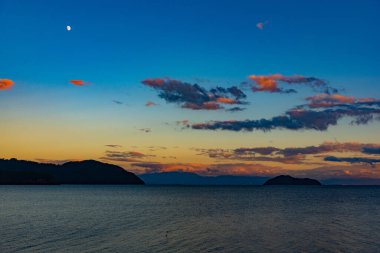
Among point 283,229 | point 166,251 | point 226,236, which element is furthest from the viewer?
point 283,229

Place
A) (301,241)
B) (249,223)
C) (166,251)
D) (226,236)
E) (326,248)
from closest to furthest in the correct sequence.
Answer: (166,251) < (326,248) < (301,241) < (226,236) < (249,223)

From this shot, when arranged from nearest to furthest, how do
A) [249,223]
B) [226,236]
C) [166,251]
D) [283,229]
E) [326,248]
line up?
[166,251] < [326,248] < [226,236] < [283,229] < [249,223]

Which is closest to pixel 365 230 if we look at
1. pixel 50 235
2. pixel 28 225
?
pixel 50 235

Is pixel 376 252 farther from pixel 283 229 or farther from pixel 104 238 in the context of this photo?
pixel 104 238

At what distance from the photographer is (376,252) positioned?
53844 millimetres

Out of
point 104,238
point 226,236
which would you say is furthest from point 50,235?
point 226,236

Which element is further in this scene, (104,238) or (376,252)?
(104,238)

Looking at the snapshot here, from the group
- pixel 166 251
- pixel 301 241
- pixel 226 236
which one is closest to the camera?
pixel 166 251

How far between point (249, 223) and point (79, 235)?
35.7 metres

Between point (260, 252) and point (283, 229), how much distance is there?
2502cm

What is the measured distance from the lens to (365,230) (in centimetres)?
7625

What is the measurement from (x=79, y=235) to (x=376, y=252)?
43.5 metres

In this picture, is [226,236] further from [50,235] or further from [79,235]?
[50,235]

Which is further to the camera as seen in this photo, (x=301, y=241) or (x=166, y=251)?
(x=301, y=241)
